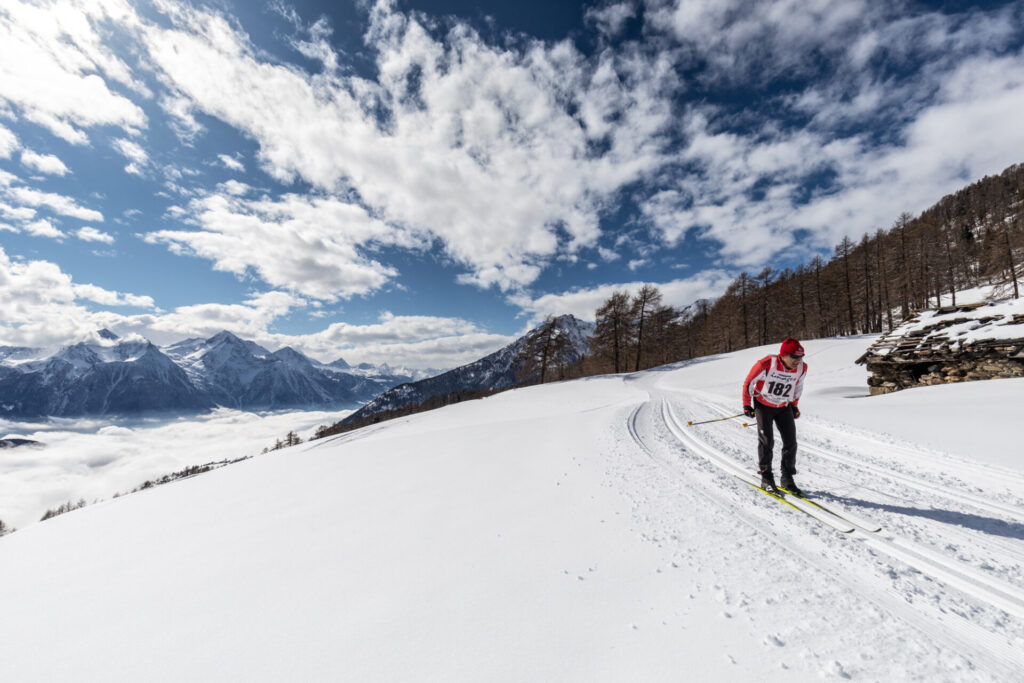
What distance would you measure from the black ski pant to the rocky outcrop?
12.1 meters

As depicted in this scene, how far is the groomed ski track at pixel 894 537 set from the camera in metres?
2.58

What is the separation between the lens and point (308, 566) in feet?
12.3

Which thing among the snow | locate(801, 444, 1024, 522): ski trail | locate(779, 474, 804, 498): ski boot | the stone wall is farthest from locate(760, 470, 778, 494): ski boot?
the snow

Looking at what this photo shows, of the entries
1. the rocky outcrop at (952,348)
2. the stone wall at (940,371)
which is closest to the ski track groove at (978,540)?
the stone wall at (940,371)

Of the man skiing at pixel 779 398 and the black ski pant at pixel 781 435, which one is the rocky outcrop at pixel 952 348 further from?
the black ski pant at pixel 781 435

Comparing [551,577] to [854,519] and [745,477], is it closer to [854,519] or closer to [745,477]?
[854,519]

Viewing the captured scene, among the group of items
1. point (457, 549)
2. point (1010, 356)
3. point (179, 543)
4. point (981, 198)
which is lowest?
point (179, 543)

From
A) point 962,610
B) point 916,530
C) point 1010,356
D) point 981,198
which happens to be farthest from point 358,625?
point 981,198

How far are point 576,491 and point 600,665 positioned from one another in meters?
3.12

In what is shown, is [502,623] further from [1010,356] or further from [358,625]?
[1010,356]

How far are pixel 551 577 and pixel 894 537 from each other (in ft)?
12.3

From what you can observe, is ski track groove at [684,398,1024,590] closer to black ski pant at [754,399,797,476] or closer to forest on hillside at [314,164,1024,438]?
black ski pant at [754,399,797,476]

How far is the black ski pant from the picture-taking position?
534 cm

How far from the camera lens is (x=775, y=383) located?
5652 mm
